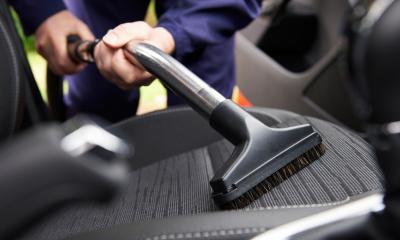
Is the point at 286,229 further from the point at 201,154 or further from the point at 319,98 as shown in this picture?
the point at 319,98

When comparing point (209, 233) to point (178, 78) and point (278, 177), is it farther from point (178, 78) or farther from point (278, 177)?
point (178, 78)

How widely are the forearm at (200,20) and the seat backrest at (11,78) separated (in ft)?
0.61

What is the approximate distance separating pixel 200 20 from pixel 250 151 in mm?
309

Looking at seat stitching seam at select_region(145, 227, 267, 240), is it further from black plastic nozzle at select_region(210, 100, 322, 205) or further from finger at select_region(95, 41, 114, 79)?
finger at select_region(95, 41, 114, 79)

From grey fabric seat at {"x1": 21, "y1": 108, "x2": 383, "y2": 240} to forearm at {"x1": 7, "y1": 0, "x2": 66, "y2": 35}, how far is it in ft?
0.80

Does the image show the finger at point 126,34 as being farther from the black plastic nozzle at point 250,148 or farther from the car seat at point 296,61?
the car seat at point 296,61

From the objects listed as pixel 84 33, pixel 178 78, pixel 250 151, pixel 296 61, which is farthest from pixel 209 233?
pixel 296 61

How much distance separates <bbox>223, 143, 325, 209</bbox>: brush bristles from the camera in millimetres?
427

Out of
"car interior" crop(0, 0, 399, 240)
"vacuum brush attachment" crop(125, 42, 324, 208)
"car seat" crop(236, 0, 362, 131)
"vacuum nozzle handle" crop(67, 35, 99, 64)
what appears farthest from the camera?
"car seat" crop(236, 0, 362, 131)

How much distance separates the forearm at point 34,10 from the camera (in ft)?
2.59

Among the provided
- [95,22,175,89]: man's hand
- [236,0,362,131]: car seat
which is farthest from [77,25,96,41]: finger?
[236,0,362,131]: car seat

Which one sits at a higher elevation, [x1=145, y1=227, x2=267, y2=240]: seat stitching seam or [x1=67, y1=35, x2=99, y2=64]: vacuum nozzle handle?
[x1=67, y1=35, x2=99, y2=64]: vacuum nozzle handle

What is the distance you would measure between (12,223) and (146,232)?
128 mm

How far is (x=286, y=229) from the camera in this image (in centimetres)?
32
